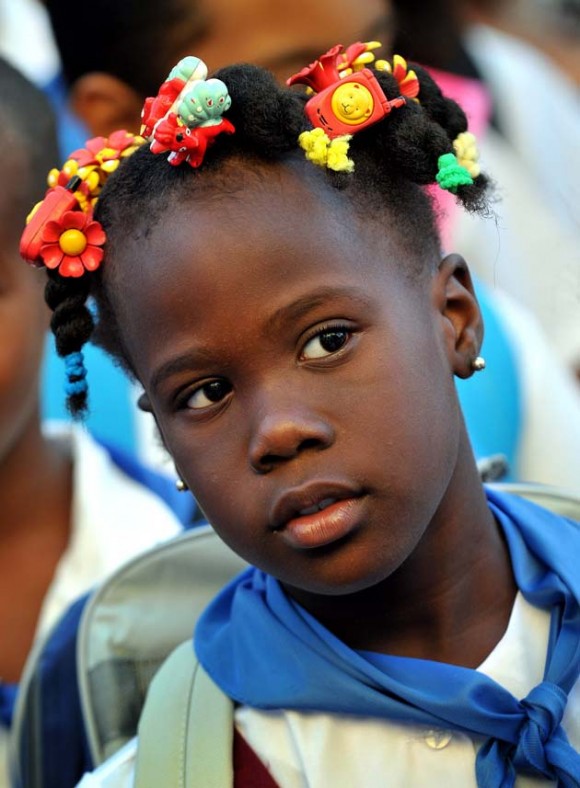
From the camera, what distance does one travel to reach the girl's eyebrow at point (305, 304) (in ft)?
4.33

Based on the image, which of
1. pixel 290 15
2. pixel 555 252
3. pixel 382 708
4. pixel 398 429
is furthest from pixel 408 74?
pixel 555 252

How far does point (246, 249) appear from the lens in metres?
1.33

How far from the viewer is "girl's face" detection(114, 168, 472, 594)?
1306 millimetres

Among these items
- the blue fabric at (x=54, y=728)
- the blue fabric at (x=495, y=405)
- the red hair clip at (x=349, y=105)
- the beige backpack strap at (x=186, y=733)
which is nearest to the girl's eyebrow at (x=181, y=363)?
the red hair clip at (x=349, y=105)

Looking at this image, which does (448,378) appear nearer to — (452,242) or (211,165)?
(211,165)

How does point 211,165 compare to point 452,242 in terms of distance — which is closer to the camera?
point 211,165

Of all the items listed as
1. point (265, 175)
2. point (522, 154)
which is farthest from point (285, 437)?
point (522, 154)

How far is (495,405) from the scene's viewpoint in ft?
7.73

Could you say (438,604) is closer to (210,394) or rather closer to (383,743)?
(383,743)

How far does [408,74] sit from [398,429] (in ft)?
1.48

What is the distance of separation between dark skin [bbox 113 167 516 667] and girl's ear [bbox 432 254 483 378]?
0.04m

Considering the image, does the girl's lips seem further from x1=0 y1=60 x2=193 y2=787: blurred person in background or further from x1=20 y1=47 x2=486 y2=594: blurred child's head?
x1=0 y1=60 x2=193 y2=787: blurred person in background

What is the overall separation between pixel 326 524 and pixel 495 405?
3.68ft

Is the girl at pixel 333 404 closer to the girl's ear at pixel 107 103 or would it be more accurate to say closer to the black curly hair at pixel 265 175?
the black curly hair at pixel 265 175
